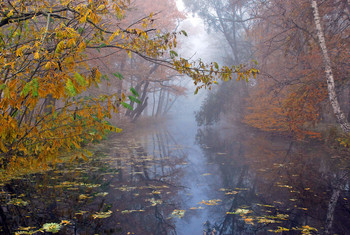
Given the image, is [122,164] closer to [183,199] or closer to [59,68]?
[183,199]

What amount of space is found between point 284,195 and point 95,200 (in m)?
3.79

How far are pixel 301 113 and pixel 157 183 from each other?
677cm

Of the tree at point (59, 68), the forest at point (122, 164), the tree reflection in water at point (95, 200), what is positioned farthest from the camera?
the tree reflection in water at point (95, 200)

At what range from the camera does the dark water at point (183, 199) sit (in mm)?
3955

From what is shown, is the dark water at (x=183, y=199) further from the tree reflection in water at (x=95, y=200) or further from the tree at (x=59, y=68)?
the tree at (x=59, y=68)

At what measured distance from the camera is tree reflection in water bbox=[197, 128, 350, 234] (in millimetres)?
3988

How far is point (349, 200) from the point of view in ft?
16.8

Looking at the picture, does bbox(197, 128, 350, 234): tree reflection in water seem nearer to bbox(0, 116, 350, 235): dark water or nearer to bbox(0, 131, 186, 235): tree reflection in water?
bbox(0, 116, 350, 235): dark water

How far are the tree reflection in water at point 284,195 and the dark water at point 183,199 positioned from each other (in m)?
0.02

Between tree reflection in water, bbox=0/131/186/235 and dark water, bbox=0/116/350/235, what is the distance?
2 cm

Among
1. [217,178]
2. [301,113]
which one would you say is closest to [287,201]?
[217,178]

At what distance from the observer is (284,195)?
5.39m

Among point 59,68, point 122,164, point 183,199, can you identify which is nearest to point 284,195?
point 183,199

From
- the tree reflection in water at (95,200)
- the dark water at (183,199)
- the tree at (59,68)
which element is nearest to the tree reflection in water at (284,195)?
the dark water at (183,199)
